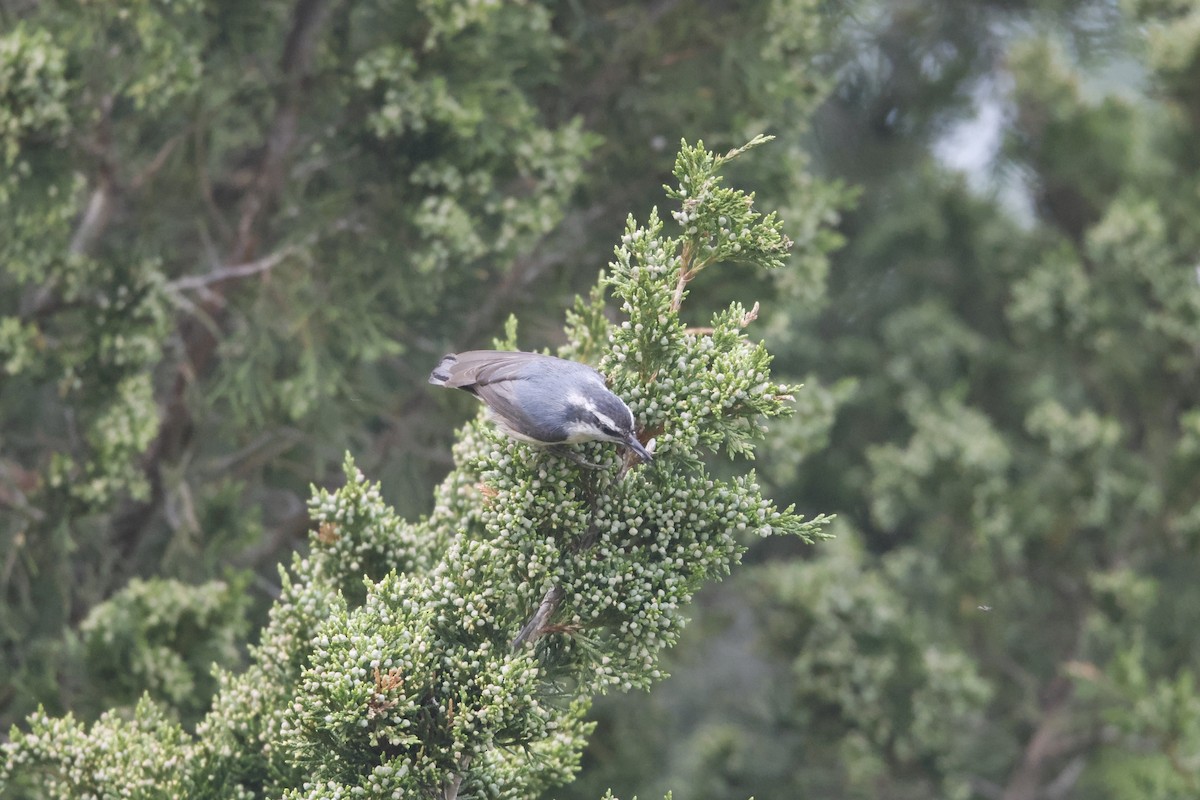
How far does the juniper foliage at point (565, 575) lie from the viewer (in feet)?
13.0

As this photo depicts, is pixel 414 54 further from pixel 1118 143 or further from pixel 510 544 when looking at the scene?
pixel 1118 143

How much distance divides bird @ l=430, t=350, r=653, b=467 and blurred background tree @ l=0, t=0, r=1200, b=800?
2416 mm

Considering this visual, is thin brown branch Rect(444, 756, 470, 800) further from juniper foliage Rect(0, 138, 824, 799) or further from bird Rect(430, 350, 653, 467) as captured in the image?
bird Rect(430, 350, 653, 467)

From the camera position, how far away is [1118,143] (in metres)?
11.8

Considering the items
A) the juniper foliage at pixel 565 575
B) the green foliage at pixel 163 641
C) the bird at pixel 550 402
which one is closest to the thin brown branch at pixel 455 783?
the juniper foliage at pixel 565 575

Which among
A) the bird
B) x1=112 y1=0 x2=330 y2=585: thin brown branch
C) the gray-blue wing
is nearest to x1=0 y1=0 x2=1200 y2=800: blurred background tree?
x1=112 y1=0 x2=330 y2=585: thin brown branch

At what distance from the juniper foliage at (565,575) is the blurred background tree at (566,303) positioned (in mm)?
2509

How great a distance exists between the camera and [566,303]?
8078 millimetres

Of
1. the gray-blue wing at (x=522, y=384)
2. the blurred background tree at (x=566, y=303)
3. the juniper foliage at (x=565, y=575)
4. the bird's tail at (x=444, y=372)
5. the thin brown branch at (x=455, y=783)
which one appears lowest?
the thin brown branch at (x=455, y=783)

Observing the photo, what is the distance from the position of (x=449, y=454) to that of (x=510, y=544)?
3.83 meters

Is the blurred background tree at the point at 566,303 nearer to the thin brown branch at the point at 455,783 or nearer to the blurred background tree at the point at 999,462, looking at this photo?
the blurred background tree at the point at 999,462

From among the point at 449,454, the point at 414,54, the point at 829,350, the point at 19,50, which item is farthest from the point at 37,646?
the point at 829,350

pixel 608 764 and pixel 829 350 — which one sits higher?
pixel 829 350

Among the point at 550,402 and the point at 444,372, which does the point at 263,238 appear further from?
the point at 550,402
